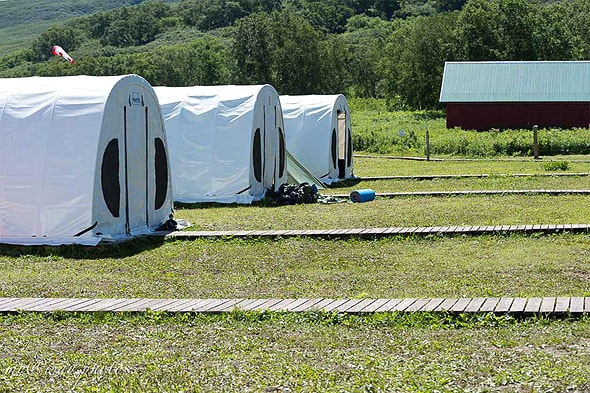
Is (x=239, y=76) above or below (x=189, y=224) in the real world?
below

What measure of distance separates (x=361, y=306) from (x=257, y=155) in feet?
42.8

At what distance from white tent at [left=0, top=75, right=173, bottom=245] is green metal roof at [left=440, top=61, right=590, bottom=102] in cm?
3867

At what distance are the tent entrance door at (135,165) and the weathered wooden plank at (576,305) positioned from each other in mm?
7965

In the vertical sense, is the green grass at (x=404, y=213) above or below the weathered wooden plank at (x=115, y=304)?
below

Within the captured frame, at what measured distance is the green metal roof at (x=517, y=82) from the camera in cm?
5069

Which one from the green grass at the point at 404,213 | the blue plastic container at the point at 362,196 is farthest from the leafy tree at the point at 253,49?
the green grass at the point at 404,213

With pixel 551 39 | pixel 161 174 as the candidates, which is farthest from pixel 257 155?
pixel 551 39

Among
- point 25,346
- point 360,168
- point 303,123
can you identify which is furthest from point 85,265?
point 360,168

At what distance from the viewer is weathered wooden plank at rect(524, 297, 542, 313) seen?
Result: 24.2 feet

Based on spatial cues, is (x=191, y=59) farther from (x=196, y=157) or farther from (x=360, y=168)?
(x=196, y=157)

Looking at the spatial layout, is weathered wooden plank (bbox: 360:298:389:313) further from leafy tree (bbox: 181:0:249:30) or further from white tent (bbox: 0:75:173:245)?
leafy tree (bbox: 181:0:249:30)

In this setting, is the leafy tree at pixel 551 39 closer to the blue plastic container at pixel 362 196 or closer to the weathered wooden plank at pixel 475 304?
the blue plastic container at pixel 362 196

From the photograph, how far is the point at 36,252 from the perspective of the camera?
12945 mm

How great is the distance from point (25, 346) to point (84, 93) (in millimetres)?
7503
